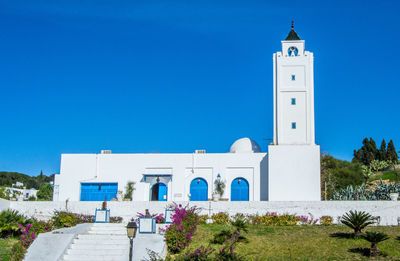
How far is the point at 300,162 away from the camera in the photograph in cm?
2495

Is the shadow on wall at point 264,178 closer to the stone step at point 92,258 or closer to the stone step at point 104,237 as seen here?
the stone step at point 104,237

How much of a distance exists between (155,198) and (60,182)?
629 centimetres

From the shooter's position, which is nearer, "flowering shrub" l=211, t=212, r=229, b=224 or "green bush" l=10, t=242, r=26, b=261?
"green bush" l=10, t=242, r=26, b=261

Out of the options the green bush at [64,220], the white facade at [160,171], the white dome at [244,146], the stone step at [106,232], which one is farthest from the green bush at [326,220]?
the green bush at [64,220]

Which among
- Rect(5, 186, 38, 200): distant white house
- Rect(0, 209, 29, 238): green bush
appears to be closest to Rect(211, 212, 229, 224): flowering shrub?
Rect(0, 209, 29, 238): green bush

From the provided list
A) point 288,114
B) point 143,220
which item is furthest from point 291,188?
point 143,220

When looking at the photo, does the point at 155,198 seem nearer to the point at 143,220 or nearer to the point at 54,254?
the point at 143,220

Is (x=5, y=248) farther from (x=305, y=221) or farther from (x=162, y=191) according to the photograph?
(x=305, y=221)

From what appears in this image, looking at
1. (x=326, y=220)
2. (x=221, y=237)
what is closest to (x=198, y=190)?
(x=326, y=220)

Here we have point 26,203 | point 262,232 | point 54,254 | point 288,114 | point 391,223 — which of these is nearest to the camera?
point 54,254

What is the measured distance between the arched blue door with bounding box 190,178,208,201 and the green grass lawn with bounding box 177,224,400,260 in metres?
8.94

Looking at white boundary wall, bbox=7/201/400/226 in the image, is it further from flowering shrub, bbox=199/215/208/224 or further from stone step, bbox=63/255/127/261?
stone step, bbox=63/255/127/261

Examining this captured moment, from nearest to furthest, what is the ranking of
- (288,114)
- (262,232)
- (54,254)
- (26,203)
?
(54,254) < (262,232) < (26,203) < (288,114)

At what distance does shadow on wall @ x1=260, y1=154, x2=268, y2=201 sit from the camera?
2694 cm
